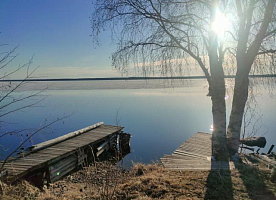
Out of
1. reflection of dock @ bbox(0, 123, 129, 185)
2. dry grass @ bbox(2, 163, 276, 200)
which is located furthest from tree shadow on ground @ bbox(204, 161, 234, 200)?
reflection of dock @ bbox(0, 123, 129, 185)

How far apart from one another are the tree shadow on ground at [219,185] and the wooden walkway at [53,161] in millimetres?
3965

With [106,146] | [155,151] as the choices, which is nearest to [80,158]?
[106,146]

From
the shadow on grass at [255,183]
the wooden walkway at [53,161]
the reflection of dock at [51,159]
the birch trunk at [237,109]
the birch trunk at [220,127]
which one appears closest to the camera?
the shadow on grass at [255,183]

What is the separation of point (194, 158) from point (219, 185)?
3682 mm

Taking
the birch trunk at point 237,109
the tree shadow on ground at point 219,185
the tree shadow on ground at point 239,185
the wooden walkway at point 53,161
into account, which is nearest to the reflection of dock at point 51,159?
the wooden walkway at point 53,161

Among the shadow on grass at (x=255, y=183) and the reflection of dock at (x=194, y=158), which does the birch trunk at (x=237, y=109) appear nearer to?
the reflection of dock at (x=194, y=158)

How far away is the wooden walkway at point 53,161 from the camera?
9.19 m

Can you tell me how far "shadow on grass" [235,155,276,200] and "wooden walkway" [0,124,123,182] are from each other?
4744 millimetres

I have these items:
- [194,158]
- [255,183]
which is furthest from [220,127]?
[255,183]

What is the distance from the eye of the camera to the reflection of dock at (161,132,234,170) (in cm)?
725

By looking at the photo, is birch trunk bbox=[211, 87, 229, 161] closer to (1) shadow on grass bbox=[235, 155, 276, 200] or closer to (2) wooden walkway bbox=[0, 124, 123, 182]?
(1) shadow on grass bbox=[235, 155, 276, 200]

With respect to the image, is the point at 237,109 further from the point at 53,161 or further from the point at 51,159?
the point at 53,161

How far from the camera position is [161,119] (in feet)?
92.3

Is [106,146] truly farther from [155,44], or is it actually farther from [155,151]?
[155,44]
